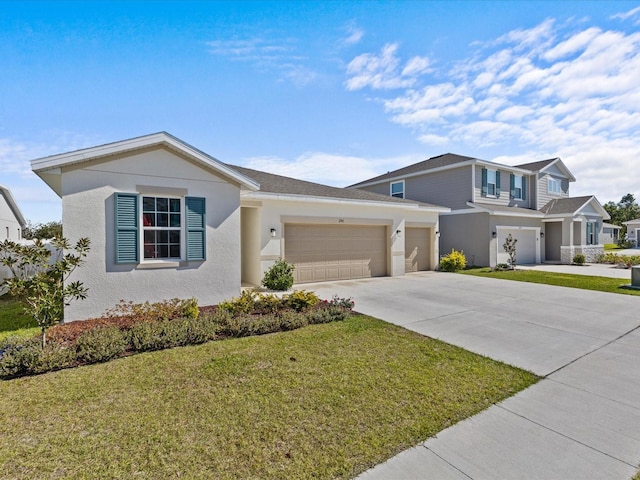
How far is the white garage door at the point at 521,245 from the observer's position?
18.1m

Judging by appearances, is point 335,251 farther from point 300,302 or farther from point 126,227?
point 126,227

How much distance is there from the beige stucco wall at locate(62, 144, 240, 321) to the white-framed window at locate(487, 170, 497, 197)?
16.7 metres

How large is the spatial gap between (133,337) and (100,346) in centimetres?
53

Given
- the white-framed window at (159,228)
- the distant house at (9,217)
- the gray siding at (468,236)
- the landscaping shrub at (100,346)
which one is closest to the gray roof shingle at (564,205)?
the gray siding at (468,236)

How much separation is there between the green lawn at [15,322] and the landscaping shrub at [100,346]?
6.05ft

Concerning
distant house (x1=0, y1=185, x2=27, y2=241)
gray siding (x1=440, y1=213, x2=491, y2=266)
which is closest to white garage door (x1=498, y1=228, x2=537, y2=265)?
gray siding (x1=440, y1=213, x2=491, y2=266)

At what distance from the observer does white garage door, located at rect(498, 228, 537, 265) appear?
18.1 m

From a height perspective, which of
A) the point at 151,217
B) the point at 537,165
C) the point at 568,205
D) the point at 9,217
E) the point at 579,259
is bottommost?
the point at 579,259

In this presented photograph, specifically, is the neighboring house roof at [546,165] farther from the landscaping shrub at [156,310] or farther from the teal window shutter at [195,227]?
the landscaping shrub at [156,310]

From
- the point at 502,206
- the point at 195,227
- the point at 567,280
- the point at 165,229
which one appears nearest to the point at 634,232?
the point at 502,206

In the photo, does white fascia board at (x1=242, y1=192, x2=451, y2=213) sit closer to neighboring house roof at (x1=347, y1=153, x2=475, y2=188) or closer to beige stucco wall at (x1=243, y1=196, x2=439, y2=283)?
beige stucco wall at (x1=243, y1=196, x2=439, y2=283)

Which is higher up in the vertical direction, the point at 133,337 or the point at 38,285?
the point at 38,285

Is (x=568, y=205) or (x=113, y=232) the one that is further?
Result: (x=568, y=205)

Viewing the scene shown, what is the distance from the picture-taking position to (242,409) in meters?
3.39
